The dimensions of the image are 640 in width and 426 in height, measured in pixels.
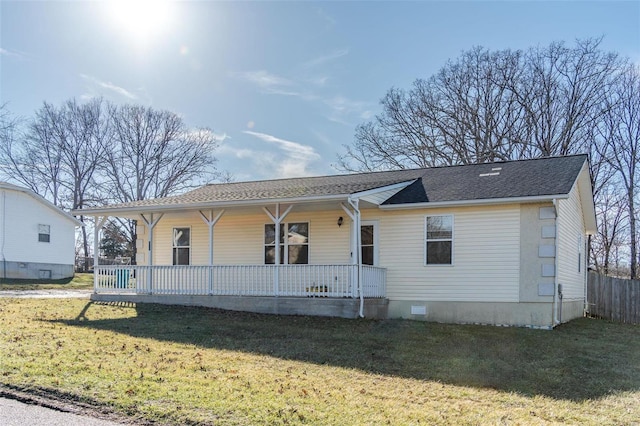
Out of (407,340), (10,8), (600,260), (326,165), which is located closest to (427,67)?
(326,165)

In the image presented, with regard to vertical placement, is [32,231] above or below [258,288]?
above

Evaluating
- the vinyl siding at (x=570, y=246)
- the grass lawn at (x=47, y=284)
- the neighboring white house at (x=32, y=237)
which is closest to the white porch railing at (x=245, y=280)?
the vinyl siding at (x=570, y=246)

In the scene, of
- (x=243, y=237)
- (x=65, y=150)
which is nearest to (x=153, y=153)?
(x=65, y=150)

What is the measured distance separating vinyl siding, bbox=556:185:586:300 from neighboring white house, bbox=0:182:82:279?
22276 millimetres

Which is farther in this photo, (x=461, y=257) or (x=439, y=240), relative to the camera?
(x=439, y=240)

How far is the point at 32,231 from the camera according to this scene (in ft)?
81.5

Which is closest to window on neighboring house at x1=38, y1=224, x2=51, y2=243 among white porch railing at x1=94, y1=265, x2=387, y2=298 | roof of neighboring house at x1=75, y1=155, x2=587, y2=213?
white porch railing at x1=94, y1=265, x2=387, y2=298

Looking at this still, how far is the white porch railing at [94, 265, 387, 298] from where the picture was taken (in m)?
13.3

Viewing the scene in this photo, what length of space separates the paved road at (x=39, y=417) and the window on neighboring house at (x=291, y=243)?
31.9 ft

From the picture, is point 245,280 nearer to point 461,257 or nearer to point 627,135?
point 461,257

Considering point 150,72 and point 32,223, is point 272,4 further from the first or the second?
point 32,223

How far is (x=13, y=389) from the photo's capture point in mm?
5965

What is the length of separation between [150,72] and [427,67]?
1831 centimetres

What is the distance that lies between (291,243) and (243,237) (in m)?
1.59
